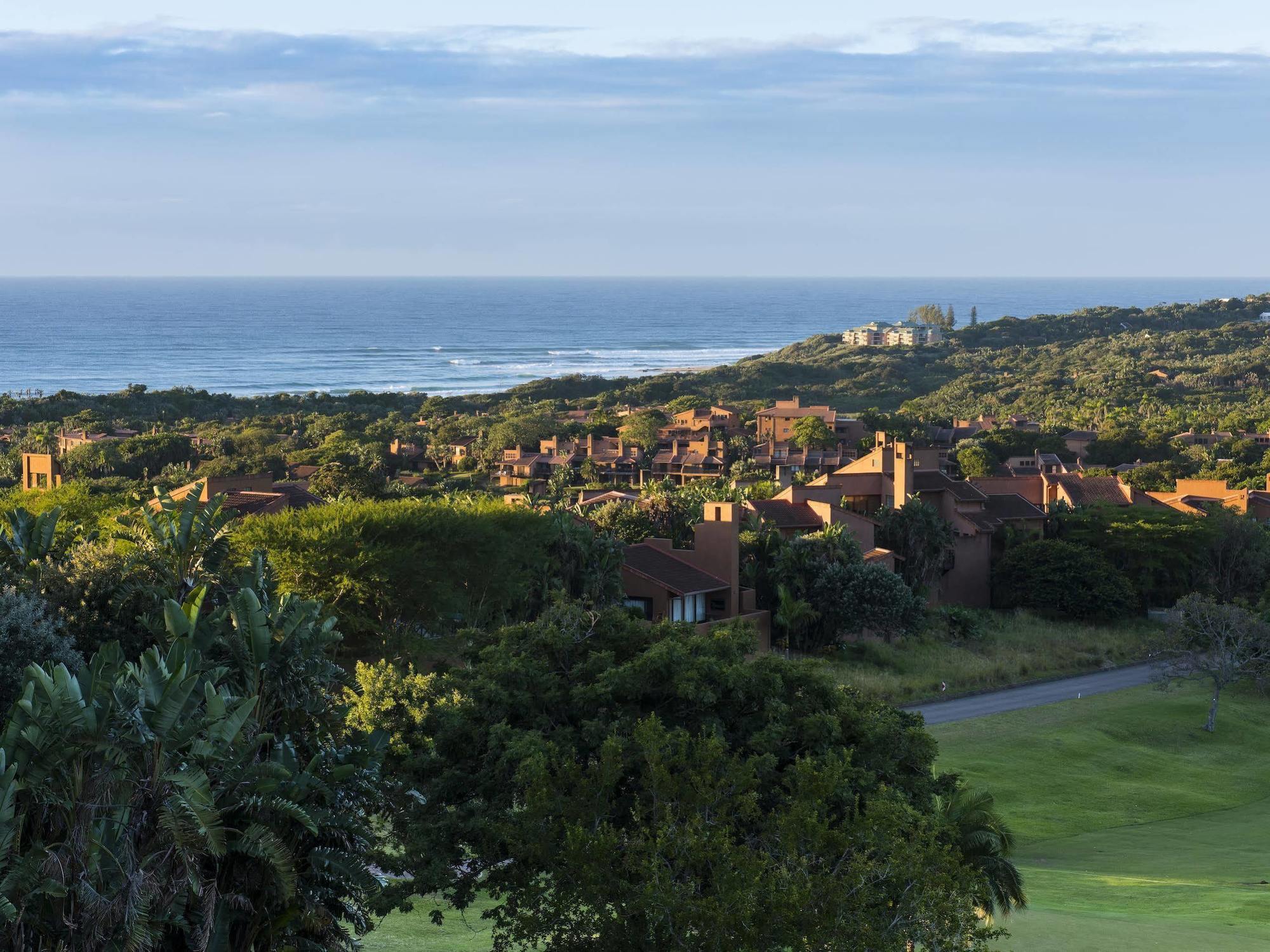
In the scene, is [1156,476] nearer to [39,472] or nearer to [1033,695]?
[1033,695]

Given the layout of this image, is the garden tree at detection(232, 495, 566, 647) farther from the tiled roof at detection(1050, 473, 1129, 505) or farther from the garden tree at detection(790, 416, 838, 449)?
the garden tree at detection(790, 416, 838, 449)

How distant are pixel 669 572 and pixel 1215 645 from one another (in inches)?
679

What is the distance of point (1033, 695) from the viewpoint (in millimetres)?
47625

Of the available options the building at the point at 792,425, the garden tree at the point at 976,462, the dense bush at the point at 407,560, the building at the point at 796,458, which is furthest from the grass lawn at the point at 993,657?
the building at the point at 792,425

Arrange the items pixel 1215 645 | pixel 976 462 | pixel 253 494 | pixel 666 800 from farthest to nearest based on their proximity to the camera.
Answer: pixel 976 462
pixel 253 494
pixel 1215 645
pixel 666 800

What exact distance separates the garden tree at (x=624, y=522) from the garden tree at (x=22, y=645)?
31536 millimetres

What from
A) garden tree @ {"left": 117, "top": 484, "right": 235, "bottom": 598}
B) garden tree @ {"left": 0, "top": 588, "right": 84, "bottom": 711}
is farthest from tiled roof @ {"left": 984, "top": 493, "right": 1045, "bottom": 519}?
garden tree @ {"left": 0, "top": 588, "right": 84, "bottom": 711}

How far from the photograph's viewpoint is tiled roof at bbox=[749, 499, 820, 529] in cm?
5747

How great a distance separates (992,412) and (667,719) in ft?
468

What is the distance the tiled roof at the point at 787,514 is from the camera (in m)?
57.5

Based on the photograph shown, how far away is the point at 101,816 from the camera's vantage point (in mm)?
17094

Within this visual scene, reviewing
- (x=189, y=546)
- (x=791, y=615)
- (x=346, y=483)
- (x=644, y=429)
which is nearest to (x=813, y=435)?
(x=644, y=429)

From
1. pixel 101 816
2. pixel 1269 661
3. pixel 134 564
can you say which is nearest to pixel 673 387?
pixel 1269 661

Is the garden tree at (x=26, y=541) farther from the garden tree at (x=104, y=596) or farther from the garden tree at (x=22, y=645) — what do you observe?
the garden tree at (x=22, y=645)
